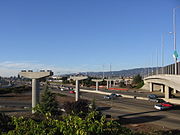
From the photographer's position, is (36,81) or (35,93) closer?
(35,93)

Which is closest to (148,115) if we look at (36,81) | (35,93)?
(35,93)

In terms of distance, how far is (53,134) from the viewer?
6.68 metres

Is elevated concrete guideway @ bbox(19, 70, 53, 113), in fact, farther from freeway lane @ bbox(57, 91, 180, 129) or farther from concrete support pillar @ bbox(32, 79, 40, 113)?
freeway lane @ bbox(57, 91, 180, 129)

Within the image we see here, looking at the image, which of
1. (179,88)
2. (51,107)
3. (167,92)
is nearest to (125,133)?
(51,107)

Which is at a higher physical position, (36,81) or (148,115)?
(36,81)

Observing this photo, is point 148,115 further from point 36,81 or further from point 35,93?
point 36,81

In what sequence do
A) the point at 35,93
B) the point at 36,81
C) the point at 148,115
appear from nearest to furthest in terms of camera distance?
the point at 35,93 → the point at 36,81 → the point at 148,115

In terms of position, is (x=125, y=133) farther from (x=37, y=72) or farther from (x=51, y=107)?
(x=37, y=72)

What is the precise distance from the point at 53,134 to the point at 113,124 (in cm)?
219

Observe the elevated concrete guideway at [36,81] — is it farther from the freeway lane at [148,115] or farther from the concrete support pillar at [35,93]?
the freeway lane at [148,115]

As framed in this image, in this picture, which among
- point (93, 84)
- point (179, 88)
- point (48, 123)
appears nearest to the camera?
point (48, 123)

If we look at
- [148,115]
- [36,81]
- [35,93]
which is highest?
[36,81]

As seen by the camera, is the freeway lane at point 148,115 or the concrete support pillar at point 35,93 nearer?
the freeway lane at point 148,115

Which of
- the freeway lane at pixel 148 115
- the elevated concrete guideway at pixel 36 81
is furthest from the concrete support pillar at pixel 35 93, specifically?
the freeway lane at pixel 148 115
